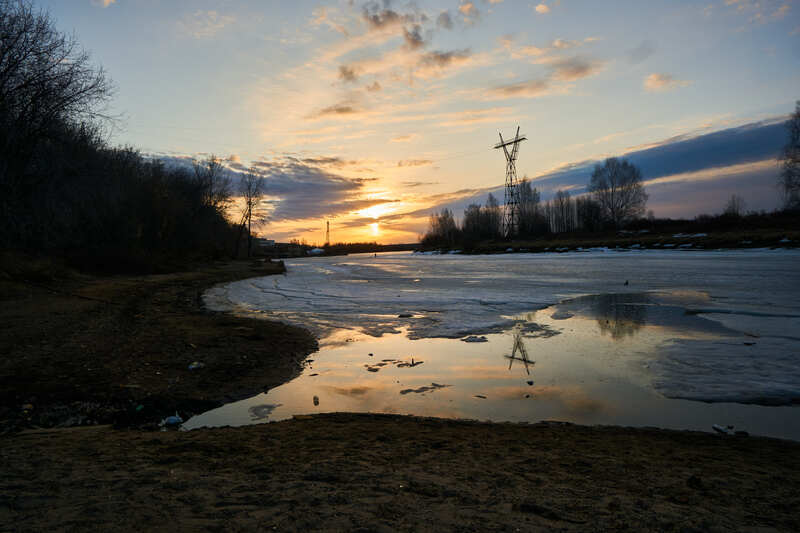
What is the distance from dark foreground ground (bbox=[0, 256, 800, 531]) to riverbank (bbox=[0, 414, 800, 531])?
0.02 meters

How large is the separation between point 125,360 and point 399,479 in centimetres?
586

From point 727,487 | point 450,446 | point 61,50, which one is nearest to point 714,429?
point 727,487

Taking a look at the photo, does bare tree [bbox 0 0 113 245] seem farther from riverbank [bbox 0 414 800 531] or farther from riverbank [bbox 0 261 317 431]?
riverbank [bbox 0 414 800 531]

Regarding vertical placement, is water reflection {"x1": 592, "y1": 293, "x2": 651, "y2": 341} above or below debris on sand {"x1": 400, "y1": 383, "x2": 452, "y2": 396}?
above

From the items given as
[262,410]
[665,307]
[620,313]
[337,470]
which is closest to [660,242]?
[665,307]

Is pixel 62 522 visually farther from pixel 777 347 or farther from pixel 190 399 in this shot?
pixel 777 347

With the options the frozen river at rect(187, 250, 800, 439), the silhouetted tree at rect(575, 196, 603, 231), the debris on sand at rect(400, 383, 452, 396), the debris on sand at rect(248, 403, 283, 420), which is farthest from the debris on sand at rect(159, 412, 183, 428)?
the silhouetted tree at rect(575, 196, 603, 231)

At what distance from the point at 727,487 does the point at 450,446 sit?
2.21 metres

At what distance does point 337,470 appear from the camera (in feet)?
11.1

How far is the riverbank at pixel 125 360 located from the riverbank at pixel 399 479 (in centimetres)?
85

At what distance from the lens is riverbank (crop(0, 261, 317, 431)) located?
5.12 m

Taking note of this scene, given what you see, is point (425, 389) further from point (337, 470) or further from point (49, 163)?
point (49, 163)

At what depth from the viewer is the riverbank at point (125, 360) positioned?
16.8 ft

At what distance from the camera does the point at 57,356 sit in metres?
6.75
